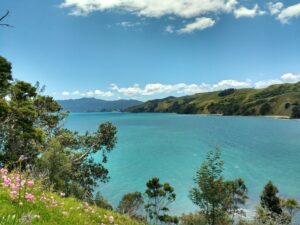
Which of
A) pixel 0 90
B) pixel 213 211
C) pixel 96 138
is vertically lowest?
pixel 213 211

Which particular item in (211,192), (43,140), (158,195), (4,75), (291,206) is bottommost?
(158,195)

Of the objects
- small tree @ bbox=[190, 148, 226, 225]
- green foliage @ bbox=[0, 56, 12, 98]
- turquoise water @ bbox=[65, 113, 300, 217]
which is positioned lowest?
turquoise water @ bbox=[65, 113, 300, 217]

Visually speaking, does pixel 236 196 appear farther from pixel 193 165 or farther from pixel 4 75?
pixel 4 75

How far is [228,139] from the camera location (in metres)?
173

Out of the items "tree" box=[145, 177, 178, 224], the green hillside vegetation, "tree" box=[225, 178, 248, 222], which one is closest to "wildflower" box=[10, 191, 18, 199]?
the green hillside vegetation

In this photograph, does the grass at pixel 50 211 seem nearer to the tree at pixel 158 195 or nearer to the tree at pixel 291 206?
the tree at pixel 158 195

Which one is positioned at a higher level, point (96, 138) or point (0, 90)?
point (0, 90)

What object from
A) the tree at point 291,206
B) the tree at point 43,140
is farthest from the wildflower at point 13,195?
the tree at point 291,206

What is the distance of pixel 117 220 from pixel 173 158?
375ft

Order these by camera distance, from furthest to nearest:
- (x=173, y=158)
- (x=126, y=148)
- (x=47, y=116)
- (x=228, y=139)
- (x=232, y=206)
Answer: (x=228, y=139)
(x=126, y=148)
(x=173, y=158)
(x=232, y=206)
(x=47, y=116)

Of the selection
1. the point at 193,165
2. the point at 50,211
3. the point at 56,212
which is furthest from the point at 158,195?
the point at 50,211

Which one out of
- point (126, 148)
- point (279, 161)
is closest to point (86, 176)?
point (279, 161)

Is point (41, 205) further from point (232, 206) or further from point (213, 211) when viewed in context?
point (232, 206)

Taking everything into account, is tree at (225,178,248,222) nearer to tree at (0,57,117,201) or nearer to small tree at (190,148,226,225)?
small tree at (190,148,226,225)
